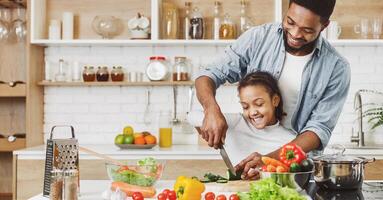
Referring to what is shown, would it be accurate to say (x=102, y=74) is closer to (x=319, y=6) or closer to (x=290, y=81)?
(x=290, y=81)

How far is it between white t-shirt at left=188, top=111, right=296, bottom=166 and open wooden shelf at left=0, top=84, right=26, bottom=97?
2.24 meters

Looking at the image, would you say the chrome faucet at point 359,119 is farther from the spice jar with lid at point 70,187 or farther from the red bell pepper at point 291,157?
the spice jar with lid at point 70,187

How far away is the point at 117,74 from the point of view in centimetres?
511

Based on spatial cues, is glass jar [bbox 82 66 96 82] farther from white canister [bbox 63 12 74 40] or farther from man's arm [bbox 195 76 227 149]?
man's arm [bbox 195 76 227 149]

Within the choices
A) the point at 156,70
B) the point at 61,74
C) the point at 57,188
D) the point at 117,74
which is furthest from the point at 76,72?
the point at 57,188

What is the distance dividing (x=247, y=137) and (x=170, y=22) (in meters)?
2.11

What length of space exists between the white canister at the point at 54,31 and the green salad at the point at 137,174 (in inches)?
107

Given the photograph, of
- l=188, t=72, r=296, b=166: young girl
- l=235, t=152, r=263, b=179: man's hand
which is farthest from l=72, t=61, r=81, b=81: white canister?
l=235, t=152, r=263, b=179: man's hand

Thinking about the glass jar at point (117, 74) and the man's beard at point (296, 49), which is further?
the glass jar at point (117, 74)

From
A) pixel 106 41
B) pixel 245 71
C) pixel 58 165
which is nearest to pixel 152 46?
pixel 106 41

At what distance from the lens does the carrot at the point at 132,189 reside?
2.44 metres

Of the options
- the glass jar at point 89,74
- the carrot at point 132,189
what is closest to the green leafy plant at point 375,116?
the glass jar at point 89,74

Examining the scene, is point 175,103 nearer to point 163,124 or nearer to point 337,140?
point 163,124

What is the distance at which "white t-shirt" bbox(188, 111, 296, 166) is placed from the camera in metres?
3.08
